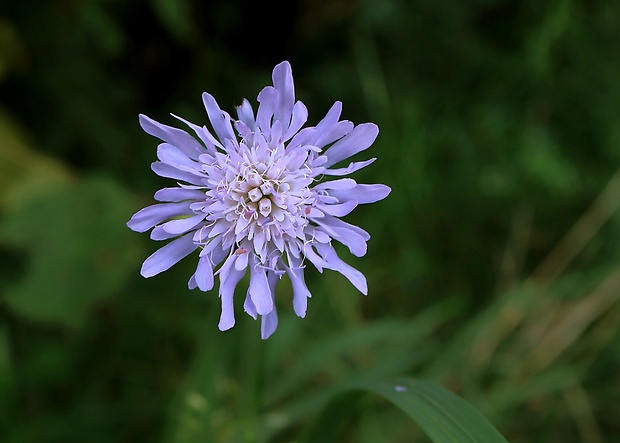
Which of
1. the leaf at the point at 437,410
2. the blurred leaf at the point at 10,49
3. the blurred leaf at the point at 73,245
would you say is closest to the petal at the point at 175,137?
the leaf at the point at 437,410

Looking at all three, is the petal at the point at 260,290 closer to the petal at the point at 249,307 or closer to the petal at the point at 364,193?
the petal at the point at 249,307

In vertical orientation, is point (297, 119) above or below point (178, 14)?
below

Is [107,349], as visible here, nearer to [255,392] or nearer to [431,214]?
[255,392]

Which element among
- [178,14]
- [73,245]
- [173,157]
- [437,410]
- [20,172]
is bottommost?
[437,410]

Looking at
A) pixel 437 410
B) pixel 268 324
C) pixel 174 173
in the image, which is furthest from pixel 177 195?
pixel 437 410

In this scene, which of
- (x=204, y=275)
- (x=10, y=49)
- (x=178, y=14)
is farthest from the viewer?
(x=10, y=49)

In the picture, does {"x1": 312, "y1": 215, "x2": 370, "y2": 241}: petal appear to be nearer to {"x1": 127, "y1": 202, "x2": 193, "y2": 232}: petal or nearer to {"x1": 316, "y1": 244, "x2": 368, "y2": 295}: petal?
{"x1": 316, "y1": 244, "x2": 368, "y2": 295}: petal

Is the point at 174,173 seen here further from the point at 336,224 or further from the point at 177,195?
the point at 336,224

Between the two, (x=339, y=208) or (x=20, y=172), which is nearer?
(x=339, y=208)
